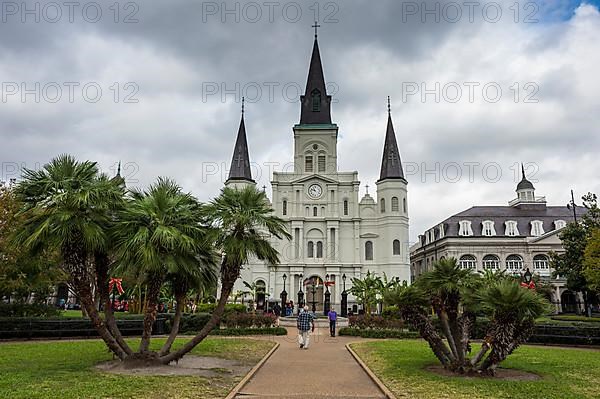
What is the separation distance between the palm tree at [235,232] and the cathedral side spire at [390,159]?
1687 inches

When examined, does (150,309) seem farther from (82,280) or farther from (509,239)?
(509,239)

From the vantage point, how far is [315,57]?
62.9 meters

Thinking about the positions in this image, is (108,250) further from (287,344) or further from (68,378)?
(287,344)

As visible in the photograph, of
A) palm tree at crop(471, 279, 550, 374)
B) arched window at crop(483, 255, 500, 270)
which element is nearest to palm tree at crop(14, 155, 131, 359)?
palm tree at crop(471, 279, 550, 374)

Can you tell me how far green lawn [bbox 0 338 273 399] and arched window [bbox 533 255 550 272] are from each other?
51556mm

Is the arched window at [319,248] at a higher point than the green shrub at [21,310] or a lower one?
higher

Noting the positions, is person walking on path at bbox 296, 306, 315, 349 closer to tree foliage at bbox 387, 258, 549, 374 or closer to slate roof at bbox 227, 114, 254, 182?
tree foliage at bbox 387, 258, 549, 374

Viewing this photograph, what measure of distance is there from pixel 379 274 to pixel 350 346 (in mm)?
34936

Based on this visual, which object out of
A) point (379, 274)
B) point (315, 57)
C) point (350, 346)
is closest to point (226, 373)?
point (350, 346)

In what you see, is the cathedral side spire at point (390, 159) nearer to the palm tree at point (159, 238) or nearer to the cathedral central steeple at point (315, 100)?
the cathedral central steeple at point (315, 100)

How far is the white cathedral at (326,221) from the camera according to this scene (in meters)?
54.0

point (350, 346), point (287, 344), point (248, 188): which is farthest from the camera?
point (287, 344)

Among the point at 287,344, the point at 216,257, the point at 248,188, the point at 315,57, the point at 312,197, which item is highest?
the point at 315,57

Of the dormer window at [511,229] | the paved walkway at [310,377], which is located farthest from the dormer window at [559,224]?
the paved walkway at [310,377]
